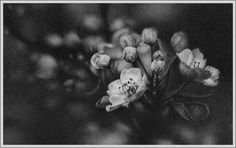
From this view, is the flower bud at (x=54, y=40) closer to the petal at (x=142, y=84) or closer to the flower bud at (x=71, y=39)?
the flower bud at (x=71, y=39)

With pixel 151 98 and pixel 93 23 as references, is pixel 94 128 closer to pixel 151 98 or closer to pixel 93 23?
pixel 151 98

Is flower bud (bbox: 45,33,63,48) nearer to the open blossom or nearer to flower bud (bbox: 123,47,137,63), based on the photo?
flower bud (bbox: 123,47,137,63)

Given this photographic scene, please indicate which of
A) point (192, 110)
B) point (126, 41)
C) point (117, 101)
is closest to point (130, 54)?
point (126, 41)

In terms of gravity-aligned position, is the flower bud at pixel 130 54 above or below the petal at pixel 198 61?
above

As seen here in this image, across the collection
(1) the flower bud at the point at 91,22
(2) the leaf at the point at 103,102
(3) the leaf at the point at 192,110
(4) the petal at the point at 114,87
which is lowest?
(3) the leaf at the point at 192,110

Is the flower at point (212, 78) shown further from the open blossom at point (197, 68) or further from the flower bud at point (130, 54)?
the flower bud at point (130, 54)

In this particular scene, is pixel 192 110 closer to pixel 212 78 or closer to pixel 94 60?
pixel 212 78

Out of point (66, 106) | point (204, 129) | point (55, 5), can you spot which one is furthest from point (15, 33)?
point (204, 129)

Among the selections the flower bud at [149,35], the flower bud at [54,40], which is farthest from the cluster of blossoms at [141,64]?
the flower bud at [54,40]
